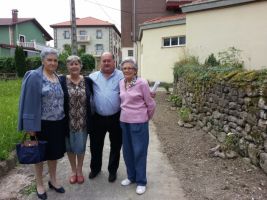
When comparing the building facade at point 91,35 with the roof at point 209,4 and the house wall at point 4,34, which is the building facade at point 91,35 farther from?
the roof at point 209,4

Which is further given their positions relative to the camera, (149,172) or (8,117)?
(8,117)

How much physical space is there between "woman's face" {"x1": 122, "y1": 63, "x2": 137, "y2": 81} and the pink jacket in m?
0.10

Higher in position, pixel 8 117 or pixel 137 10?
pixel 137 10

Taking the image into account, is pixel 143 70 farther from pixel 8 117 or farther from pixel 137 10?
pixel 8 117

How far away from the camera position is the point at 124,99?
15.6 ft

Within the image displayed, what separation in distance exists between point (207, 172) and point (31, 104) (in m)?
3.05

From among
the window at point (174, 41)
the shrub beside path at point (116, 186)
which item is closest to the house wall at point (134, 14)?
the window at point (174, 41)

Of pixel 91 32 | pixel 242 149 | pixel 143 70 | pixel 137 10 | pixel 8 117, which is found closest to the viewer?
pixel 242 149

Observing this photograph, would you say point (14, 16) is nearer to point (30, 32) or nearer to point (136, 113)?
point (30, 32)

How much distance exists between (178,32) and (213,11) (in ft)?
19.0

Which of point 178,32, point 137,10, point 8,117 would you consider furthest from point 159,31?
point 8,117

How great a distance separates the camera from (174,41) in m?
20.4

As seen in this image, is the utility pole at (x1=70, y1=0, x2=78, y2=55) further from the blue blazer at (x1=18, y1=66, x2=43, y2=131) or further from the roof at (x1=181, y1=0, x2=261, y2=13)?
the blue blazer at (x1=18, y1=66, x2=43, y2=131)

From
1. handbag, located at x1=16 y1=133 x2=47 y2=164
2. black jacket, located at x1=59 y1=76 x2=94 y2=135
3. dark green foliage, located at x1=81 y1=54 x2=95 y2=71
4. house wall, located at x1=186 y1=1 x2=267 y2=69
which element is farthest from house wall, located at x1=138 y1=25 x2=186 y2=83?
dark green foliage, located at x1=81 y1=54 x2=95 y2=71
